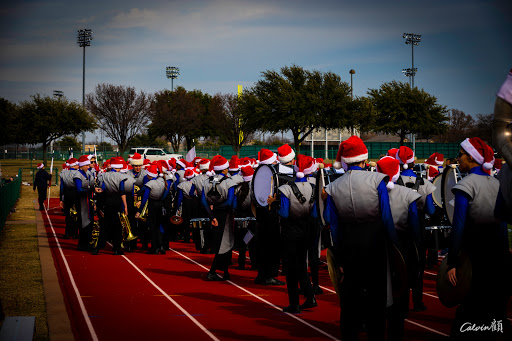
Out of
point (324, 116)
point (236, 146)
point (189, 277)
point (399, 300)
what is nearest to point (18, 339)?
point (399, 300)

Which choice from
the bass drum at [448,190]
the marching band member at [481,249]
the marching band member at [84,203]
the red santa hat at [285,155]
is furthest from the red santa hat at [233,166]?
the marching band member at [481,249]

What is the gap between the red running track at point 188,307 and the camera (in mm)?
7578

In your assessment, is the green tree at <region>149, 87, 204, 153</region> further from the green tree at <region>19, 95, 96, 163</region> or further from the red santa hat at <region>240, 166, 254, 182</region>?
the red santa hat at <region>240, 166, 254, 182</region>

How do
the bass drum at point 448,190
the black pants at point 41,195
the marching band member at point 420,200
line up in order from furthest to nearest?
the black pants at point 41,195
the marching band member at point 420,200
the bass drum at point 448,190

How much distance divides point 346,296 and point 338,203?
83cm

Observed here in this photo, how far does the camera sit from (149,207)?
14.6 meters

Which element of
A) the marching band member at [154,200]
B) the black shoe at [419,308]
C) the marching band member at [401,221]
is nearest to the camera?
the marching band member at [401,221]

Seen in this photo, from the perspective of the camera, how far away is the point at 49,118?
55781 millimetres

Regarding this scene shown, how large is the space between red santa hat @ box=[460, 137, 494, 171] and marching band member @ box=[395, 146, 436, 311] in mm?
1704

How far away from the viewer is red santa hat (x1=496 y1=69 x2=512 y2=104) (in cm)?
386

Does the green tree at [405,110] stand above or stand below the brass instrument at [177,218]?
above

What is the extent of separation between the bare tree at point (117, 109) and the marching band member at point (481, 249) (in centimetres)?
5980

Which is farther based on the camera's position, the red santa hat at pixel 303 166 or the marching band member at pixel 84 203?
the marching band member at pixel 84 203

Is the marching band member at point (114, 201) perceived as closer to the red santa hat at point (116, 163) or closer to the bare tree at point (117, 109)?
the red santa hat at point (116, 163)
